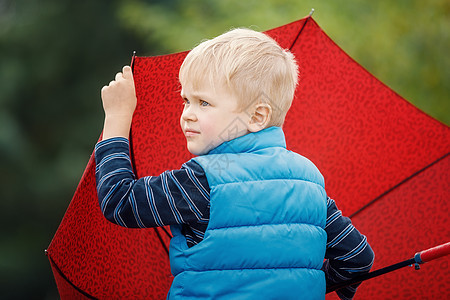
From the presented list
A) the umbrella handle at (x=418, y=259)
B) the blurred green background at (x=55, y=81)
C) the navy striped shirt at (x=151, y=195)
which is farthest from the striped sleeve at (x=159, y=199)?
the blurred green background at (x=55, y=81)

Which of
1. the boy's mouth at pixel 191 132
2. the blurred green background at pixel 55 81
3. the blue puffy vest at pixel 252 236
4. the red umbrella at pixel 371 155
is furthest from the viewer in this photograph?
the blurred green background at pixel 55 81

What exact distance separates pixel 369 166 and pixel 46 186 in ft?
23.1

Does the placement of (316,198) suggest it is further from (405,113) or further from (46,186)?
(46,186)

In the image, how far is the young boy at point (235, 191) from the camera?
4.50 feet

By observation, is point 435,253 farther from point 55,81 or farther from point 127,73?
point 55,81

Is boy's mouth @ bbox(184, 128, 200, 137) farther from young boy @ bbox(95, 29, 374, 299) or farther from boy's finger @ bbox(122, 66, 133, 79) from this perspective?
boy's finger @ bbox(122, 66, 133, 79)

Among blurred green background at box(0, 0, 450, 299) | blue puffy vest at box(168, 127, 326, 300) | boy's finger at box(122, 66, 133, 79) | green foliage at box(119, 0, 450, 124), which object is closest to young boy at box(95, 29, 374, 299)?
blue puffy vest at box(168, 127, 326, 300)

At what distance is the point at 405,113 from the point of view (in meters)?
2.06

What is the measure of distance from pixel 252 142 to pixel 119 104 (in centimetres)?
37

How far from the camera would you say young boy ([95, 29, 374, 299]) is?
137 centimetres

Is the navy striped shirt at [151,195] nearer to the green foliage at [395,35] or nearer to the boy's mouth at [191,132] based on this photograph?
the boy's mouth at [191,132]

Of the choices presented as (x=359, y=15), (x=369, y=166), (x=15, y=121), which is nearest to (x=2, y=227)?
(x=15, y=121)

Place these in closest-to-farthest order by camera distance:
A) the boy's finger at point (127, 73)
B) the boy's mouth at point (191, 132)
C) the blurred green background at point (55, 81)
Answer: the boy's mouth at point (191, 132) → the boy's finger at point (127, 73) → the blurred green background at point (55, 81)

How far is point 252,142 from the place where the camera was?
1.46 m
